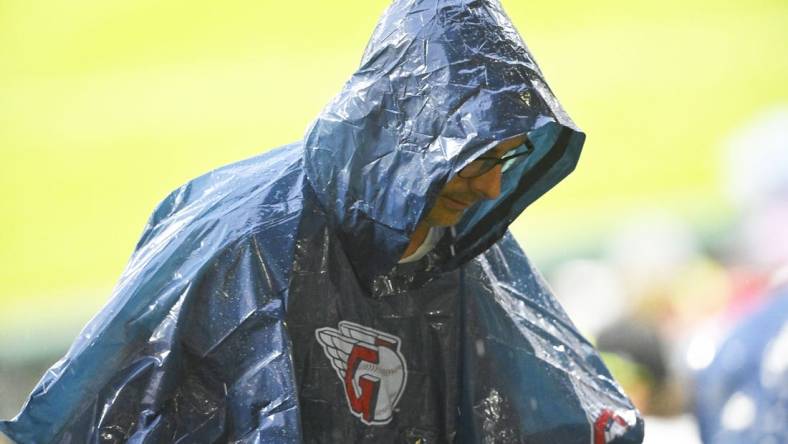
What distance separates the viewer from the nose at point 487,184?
148 cm

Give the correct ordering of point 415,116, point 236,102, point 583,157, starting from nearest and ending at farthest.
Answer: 1. point 415,116
2. point 236,102
3. point 583,157

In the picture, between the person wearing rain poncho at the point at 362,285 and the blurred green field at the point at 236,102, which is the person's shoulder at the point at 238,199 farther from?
the blurred green field at the point at 236,102

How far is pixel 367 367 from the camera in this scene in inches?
59.7

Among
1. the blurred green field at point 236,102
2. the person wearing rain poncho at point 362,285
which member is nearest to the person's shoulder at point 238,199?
the person wearing rain poncho at point 362,285

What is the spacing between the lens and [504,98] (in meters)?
1.43

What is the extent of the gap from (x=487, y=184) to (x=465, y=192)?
0.03 meters

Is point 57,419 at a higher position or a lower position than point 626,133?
lower

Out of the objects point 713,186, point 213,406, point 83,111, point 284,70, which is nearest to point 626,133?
point 713,186

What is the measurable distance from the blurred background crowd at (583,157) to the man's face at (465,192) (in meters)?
1.09

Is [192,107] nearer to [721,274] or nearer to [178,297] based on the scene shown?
[721,274]

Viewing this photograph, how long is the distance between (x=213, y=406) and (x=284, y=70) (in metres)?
1.88

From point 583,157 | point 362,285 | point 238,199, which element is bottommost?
point 362,285

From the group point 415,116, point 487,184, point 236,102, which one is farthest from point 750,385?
point 236,102

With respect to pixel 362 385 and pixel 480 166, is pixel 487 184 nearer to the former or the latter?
pixel 480 166
